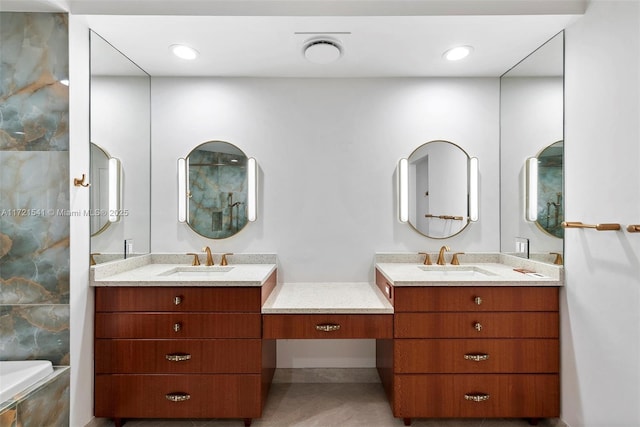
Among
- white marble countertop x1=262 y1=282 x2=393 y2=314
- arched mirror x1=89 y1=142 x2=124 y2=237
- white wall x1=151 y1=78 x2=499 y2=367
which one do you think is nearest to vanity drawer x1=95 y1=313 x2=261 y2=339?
white marble countertop x1=262 y1=282 x2=393 y2=314

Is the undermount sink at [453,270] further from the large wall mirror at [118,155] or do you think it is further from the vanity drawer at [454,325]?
the large wall mirror at [118,155]

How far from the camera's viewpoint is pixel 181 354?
1.80m

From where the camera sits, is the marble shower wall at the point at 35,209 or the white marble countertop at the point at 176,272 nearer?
the marble shower wall at the point at 35,209

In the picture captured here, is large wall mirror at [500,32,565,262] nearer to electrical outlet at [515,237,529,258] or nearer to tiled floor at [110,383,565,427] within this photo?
electrical outlet at [515,237,529,258]

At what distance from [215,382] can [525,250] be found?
2.01 meters

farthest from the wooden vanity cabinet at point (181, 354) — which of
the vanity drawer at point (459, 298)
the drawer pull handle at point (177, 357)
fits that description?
the vanity drawer at point (459, 298)

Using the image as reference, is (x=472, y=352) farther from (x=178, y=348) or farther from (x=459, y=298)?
(x=178, y=348)

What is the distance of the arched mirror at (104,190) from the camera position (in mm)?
1868

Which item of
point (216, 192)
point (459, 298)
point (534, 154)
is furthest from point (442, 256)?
point (216, 192)

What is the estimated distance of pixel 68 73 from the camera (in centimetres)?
167

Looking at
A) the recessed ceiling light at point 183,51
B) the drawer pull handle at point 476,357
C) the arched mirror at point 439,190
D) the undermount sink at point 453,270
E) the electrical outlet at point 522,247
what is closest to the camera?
the drawer pull handle at point 476,357

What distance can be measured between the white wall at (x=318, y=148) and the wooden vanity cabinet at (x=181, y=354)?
647mm

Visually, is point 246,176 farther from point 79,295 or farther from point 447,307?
point 447,307

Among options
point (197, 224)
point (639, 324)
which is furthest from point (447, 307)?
point (197, 224)
